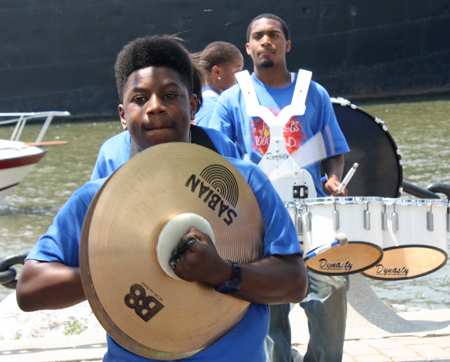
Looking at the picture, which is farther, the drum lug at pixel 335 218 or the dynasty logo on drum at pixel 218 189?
the drum lug at pixel 335 218

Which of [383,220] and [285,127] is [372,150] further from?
[383,220]

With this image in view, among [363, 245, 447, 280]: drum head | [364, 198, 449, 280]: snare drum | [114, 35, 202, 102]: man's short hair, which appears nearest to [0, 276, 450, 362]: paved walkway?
[363, 245, 447, 280]: drum head

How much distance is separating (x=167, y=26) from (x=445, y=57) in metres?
10.6

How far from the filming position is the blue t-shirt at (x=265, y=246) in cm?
154

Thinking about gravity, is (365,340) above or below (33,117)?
below

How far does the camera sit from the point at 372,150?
438cm

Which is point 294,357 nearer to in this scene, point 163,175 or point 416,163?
point 163,175

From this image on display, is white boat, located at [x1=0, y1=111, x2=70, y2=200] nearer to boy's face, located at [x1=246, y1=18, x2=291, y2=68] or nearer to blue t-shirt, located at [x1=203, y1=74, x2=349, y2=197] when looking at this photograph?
boy's face, located at [x1=246, y1=18, x2=291, y2=68]

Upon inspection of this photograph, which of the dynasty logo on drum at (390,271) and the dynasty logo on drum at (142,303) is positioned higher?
the dynasty logo on drum at (142,303)

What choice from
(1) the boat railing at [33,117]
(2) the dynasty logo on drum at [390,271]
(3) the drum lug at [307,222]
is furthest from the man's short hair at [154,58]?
(1) the boat railing at [33,117]

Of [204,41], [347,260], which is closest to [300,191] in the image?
[347,260]

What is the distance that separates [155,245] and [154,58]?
61cm

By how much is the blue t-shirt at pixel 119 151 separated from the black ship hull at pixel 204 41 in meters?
22.3

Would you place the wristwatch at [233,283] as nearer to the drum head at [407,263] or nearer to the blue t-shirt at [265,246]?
the blue t-shirt at [265,246]
